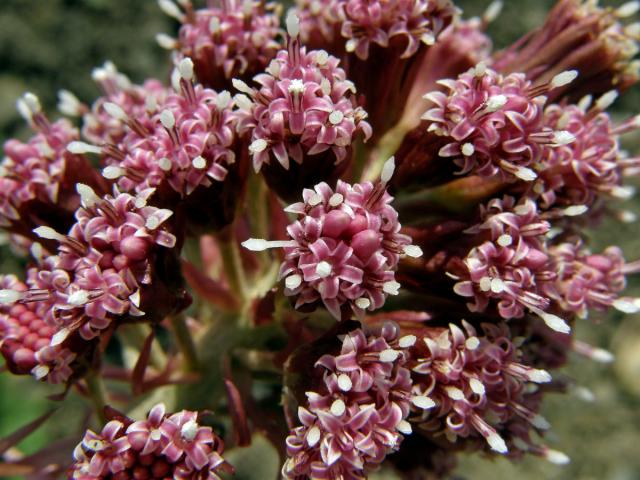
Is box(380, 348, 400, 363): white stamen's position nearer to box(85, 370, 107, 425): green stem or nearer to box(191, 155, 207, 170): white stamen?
box(191, 155, 207, 170): white stamen

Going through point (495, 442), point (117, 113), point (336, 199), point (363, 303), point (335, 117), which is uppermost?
point (117, 113)

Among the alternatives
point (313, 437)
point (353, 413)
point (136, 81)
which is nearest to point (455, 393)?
point (353, 413)

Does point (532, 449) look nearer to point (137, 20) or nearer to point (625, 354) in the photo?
point (625, 354)

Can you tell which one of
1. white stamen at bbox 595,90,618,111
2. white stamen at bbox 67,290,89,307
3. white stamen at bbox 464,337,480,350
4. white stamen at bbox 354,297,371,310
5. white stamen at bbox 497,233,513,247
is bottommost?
white stamen at bbox 464,337,480,350

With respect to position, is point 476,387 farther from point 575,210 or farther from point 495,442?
point 575,210

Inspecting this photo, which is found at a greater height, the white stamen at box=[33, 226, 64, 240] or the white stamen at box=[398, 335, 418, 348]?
the white stamen at box=[33, 226, 64, 240]

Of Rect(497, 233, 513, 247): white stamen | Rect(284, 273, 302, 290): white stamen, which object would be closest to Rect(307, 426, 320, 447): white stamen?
Rect(284, 273, 302, 290): white stamen

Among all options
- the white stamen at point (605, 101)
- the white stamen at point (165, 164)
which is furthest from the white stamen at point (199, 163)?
the white stamen at point (605, 101)
